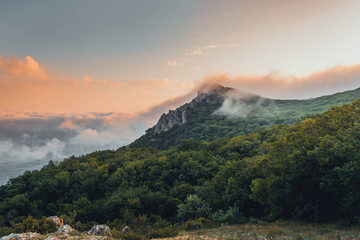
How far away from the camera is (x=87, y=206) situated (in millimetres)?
48656

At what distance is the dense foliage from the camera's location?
71.6 ft

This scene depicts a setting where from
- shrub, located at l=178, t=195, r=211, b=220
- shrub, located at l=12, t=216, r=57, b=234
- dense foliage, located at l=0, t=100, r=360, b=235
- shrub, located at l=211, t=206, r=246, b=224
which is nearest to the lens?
dense foliage, located at l=0, t=100, r=360, b=235

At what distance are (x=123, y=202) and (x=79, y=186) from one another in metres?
24.0

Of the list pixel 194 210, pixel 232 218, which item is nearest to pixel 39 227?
pixel 194 210

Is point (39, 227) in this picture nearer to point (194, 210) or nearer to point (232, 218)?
point (194, 210)

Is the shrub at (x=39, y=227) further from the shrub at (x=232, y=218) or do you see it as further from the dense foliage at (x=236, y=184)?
the shrub at (x=232, y=218)

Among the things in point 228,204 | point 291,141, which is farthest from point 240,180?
point 291,141

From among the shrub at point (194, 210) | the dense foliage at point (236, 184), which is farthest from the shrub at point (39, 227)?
the shrub at point (194, 210)

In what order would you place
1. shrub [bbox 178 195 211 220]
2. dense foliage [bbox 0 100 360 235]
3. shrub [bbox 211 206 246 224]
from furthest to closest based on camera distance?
shrub [bbox 178 195 211 220] → shrub [bbox 211 206 246 224] → dense foliage [bbox 0 100 360 235]

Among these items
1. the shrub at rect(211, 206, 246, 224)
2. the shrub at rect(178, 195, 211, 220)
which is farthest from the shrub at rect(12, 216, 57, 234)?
the shrub at rect(211, 206, 246, 224)

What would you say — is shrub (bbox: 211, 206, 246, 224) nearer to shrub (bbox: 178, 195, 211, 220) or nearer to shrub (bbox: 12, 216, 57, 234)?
shrub (bbox: 178, 195, 211, 220)

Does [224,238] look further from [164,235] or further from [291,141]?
[291,141]

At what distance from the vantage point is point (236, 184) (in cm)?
3544

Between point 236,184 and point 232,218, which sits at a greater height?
point 236,184
